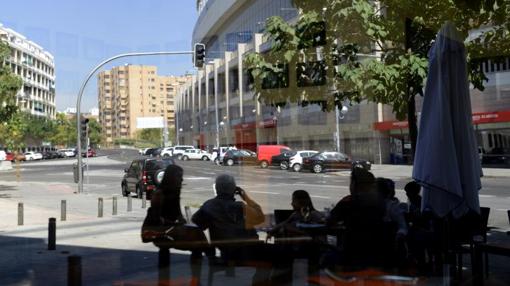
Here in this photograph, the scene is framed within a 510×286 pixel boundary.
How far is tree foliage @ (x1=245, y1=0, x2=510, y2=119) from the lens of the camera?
685cm

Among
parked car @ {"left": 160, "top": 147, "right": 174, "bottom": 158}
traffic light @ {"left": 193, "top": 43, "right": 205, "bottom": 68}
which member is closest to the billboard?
parked car @ {"left": 160, "top": 147, "right": 174, "bottom": 158}

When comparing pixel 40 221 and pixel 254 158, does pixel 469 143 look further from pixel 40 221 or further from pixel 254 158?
pixel 40 221

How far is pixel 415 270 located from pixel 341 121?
285cm

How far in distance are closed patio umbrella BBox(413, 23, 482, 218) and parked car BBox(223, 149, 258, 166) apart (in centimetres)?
322

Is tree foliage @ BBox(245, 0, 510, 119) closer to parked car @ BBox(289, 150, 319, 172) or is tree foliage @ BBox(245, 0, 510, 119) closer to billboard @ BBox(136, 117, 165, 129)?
billboard @ BBox(136, 117, 165, 129)

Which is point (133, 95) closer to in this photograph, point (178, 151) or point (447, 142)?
point (178, 151)

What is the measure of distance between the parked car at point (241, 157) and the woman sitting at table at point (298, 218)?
2.19 meters

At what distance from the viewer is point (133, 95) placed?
8.09 meters

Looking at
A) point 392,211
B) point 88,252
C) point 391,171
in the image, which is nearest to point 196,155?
point 88,252

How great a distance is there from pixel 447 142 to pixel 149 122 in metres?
4.50

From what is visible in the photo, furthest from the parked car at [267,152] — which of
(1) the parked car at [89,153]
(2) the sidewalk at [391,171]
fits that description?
(1) the parked car at [89,153]

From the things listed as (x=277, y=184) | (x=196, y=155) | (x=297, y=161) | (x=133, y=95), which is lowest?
(x=277, y=184)

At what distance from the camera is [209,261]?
573cm

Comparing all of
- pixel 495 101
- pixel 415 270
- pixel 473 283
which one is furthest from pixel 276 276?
pixel 495 101
